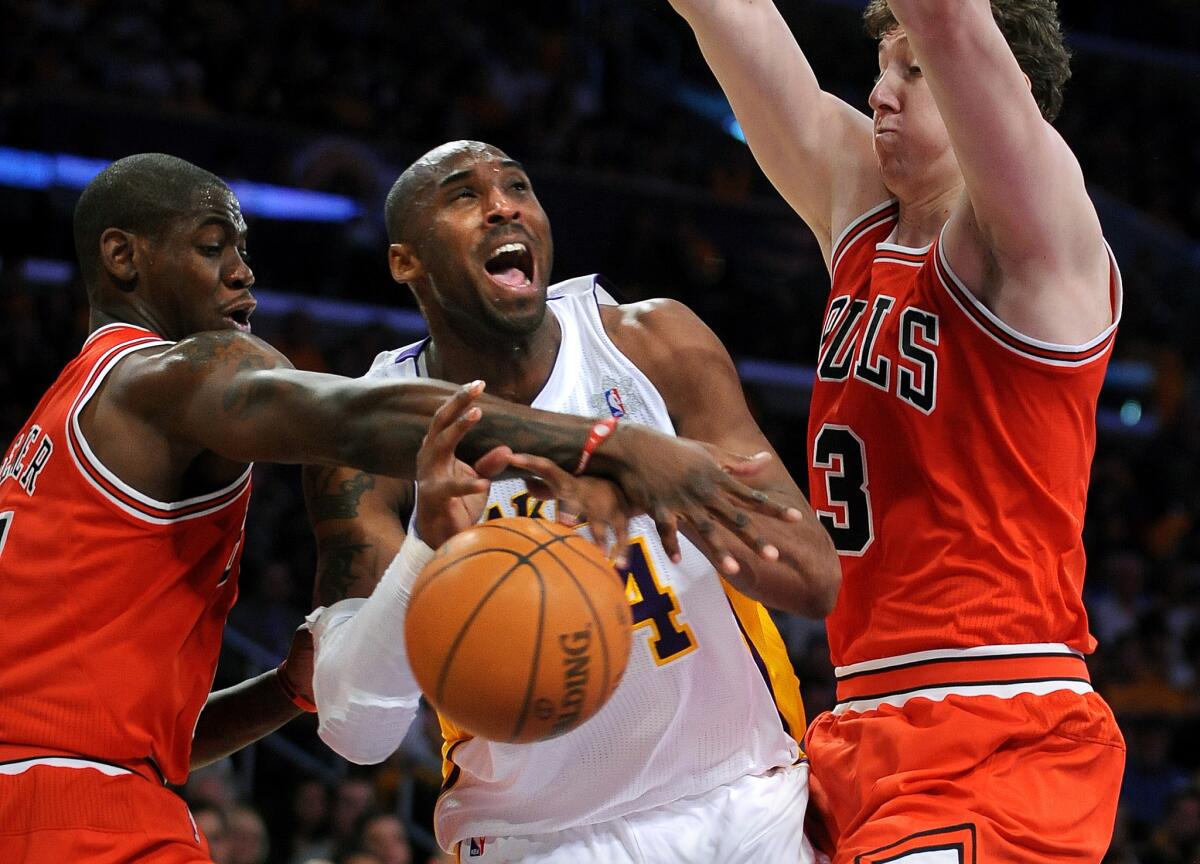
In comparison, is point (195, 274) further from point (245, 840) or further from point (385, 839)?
point (385, 839)

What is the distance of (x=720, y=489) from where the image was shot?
280cm

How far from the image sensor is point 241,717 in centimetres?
410

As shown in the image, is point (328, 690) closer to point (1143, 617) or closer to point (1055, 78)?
point (1055, 78)

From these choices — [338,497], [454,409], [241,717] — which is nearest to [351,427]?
[454,409]

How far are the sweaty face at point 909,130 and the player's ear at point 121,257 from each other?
189cm

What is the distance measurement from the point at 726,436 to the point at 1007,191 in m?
0.83

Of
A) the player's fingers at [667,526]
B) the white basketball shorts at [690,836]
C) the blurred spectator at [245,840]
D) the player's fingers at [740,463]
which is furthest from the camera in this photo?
the blurred spectator at [245,840]

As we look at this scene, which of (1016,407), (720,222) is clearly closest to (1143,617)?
(720,222)

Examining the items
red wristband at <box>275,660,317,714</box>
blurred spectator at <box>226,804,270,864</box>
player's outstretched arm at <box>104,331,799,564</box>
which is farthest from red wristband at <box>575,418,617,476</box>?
blurred spectator at <box>226,804,270,864</box>

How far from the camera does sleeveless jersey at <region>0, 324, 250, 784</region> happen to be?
3.23 m

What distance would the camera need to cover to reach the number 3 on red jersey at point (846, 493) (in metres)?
3.58

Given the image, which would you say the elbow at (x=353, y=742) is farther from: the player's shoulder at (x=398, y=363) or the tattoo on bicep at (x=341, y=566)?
the player's shoulder at (x=398, y=363)

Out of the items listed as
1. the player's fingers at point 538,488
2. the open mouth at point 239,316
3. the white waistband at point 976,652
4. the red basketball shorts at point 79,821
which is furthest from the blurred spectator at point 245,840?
the player's fingers at point 538,488

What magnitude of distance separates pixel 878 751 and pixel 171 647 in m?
1.64
